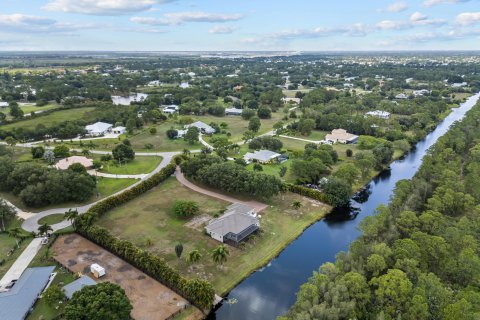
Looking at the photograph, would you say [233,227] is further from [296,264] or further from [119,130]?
[119,130]

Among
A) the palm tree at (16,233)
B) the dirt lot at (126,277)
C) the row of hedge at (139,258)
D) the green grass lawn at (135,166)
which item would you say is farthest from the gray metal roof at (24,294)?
the green grass lawn at (135,166)

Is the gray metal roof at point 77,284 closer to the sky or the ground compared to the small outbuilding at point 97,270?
closer to the sky

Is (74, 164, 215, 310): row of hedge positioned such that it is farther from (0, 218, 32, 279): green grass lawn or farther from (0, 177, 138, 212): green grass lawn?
(0, 218, 32, 279): green grass lawn

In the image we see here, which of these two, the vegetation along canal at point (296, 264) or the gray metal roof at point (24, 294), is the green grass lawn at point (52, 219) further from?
the vegetation along canal at point (296, 264)

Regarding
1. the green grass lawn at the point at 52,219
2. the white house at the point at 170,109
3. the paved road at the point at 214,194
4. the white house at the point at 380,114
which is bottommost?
the green grass lawn at the point at 52,219

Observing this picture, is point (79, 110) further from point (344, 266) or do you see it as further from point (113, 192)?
point (344, 266)

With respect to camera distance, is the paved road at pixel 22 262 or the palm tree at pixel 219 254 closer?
the paved road at pixel 22 262
